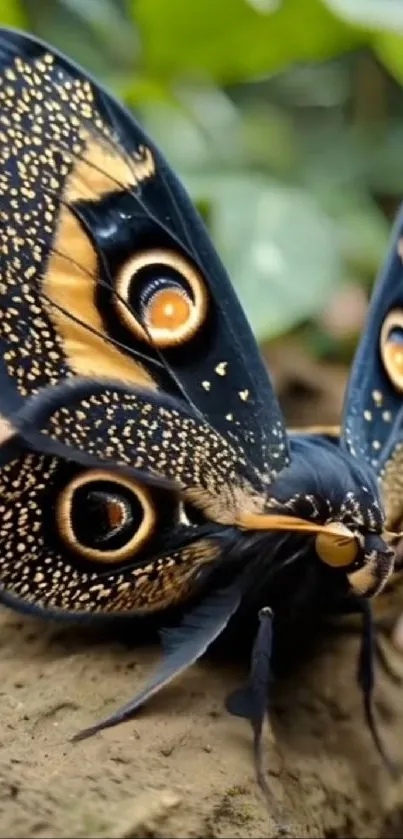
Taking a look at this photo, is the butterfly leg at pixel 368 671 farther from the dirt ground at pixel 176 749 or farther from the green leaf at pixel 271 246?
the green leaf at pixel 271 246

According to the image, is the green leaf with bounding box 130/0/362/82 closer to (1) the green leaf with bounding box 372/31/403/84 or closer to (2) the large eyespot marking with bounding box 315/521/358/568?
(1) the green leaf with bounding box 372/31/403/84

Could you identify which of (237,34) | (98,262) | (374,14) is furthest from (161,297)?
(237,34)

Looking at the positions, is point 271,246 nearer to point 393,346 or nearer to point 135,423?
point 393,346

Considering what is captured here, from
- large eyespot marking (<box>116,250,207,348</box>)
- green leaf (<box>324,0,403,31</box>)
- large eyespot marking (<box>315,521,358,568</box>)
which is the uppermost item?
large eyespot marking (<box>116,250,207,348</box>)

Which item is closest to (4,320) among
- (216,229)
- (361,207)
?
(216,229)

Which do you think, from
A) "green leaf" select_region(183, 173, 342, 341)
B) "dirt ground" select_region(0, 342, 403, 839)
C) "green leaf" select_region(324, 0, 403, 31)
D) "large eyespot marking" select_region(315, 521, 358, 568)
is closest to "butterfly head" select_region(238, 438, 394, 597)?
"large eyespot marking" select_region(315, 521, 358, 568)

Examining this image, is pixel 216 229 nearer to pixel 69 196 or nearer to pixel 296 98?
pixel 296 98
